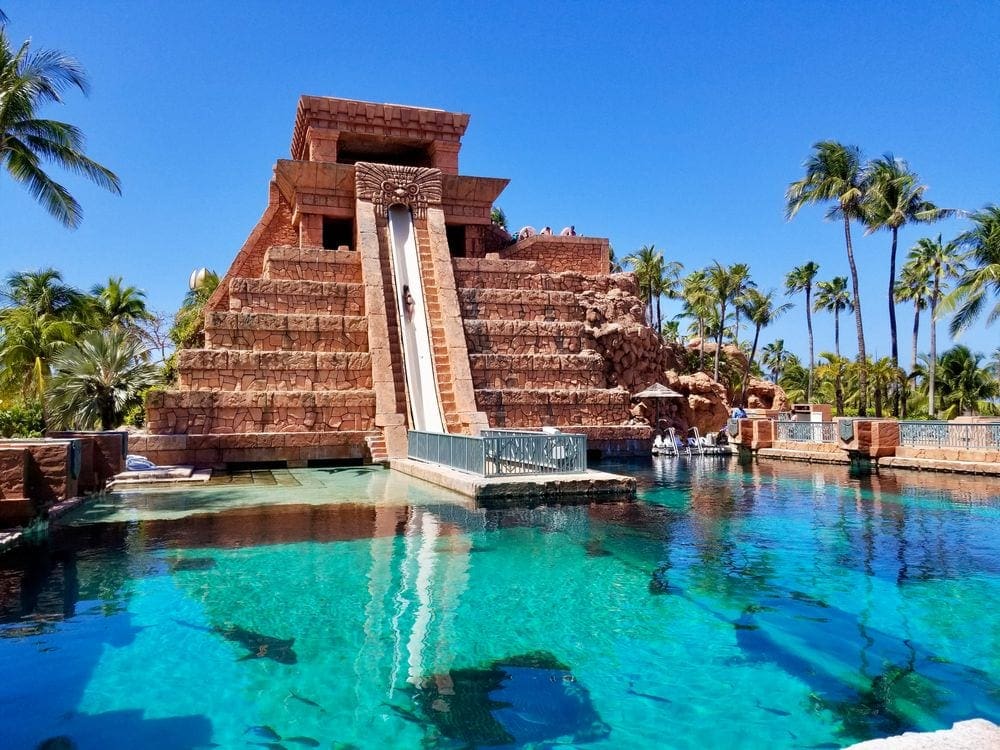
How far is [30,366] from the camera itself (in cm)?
2180

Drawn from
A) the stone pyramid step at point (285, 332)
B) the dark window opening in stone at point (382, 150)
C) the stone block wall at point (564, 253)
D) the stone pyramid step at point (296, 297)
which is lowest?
the stone pyramid step at point (285, 332)

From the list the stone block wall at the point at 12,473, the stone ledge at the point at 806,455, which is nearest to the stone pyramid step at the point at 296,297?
the stone block wall at the point at 12,473

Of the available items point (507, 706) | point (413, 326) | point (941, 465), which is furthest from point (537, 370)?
point (507, 706)

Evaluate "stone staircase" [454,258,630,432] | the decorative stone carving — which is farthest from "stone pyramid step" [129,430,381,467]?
the decorative stone carving

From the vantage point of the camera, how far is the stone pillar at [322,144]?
969 inches

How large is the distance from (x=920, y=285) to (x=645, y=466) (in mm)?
26751

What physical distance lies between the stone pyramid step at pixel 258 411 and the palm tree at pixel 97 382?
0.84 meters

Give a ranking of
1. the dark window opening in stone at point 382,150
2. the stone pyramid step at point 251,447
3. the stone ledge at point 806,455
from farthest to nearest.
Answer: the dark window opening in stone at point 382,150 < the stone ledge at point 806,455 < the stone pyramid step at point 251,447

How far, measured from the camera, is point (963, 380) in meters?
37.1

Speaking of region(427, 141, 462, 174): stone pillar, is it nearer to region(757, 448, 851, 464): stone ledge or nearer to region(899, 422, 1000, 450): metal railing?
region(757, 448, 851, 464): stone ledge

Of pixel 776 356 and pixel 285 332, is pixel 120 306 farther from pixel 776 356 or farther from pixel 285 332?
pixel 776 356

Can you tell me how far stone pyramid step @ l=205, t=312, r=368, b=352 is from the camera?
1858 cm

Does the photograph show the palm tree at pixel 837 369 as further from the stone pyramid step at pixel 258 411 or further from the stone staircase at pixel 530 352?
the stone pyramid step at pixel 258 411

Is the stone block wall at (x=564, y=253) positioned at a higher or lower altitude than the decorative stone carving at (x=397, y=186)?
lower
